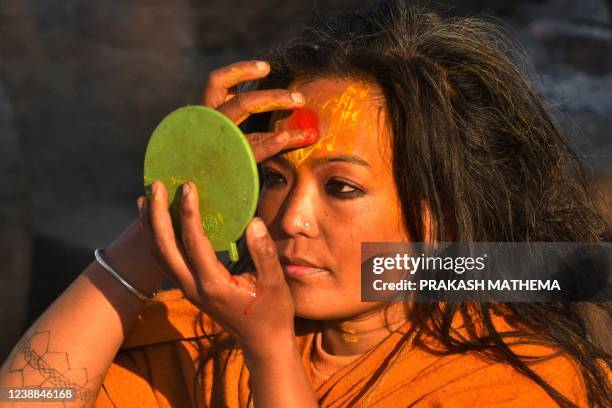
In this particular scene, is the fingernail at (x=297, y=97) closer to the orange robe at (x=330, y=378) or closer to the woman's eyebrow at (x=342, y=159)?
the woman's eyebrow at (x=342, y=159)

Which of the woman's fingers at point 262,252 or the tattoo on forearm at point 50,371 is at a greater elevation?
the woman's fingers at point 262,252

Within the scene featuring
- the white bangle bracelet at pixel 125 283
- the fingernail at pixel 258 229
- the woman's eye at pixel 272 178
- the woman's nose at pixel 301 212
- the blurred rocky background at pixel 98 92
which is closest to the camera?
the fingernail at pixel 258 229

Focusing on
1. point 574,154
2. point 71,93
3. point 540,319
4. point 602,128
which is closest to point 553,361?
point 540,319

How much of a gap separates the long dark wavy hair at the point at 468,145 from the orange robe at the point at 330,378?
0.15 ft

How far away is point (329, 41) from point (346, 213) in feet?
1.57

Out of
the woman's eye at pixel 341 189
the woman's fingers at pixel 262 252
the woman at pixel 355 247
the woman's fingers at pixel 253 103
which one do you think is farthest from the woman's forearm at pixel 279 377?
the woman's fingers at pixel 253 103

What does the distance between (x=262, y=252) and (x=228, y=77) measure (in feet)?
1.75

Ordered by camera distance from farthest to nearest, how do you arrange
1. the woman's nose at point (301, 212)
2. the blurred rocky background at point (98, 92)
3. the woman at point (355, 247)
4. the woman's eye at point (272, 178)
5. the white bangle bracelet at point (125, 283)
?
the blurred rocky background at point (98, 92) → the white bangle bracelet at point (125, 283) → the woman's eye at point (272, 178) → the woman's nose at point (301, 212) → the woman at point (355, 247)

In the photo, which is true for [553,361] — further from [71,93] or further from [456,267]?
[71,93]

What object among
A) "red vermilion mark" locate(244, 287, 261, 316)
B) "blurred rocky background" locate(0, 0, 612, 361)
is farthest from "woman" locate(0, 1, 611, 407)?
"blurred rocky background" locate(0, 0, 612, 361)

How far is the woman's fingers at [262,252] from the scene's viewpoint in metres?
1.80

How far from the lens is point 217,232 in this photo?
191 cm

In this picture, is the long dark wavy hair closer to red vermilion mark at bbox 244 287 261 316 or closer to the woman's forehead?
the woman's forehead

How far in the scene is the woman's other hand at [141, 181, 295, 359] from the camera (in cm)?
181
